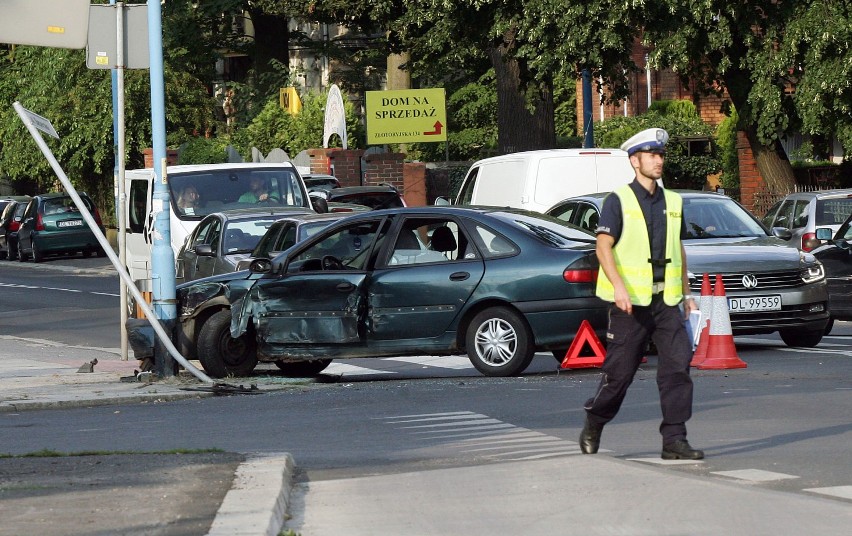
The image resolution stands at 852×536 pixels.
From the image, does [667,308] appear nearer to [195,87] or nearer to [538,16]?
[538,16]

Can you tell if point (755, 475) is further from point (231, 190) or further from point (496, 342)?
point (231, 190)

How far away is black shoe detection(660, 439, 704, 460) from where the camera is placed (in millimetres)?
9039

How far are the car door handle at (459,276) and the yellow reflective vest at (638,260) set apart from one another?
4.92m

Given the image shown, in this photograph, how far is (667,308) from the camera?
9.10m

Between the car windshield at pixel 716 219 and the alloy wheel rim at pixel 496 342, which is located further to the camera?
the car windshield at pixel 716 219

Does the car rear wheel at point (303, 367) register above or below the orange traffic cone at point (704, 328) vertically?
below

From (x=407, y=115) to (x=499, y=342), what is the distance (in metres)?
23.5

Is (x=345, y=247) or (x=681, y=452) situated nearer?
(x=681, y=452)

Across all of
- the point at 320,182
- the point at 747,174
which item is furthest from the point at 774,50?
the point at 320,182

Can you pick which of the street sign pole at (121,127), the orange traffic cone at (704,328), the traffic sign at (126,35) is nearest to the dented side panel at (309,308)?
the street sign pole at (121,127)

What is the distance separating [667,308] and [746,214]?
8598 mm

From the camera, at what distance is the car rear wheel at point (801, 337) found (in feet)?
52.8

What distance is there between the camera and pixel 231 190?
23.3 meters

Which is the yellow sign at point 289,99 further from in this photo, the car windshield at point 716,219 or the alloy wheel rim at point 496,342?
the alloy wheel rim at point 496,342
